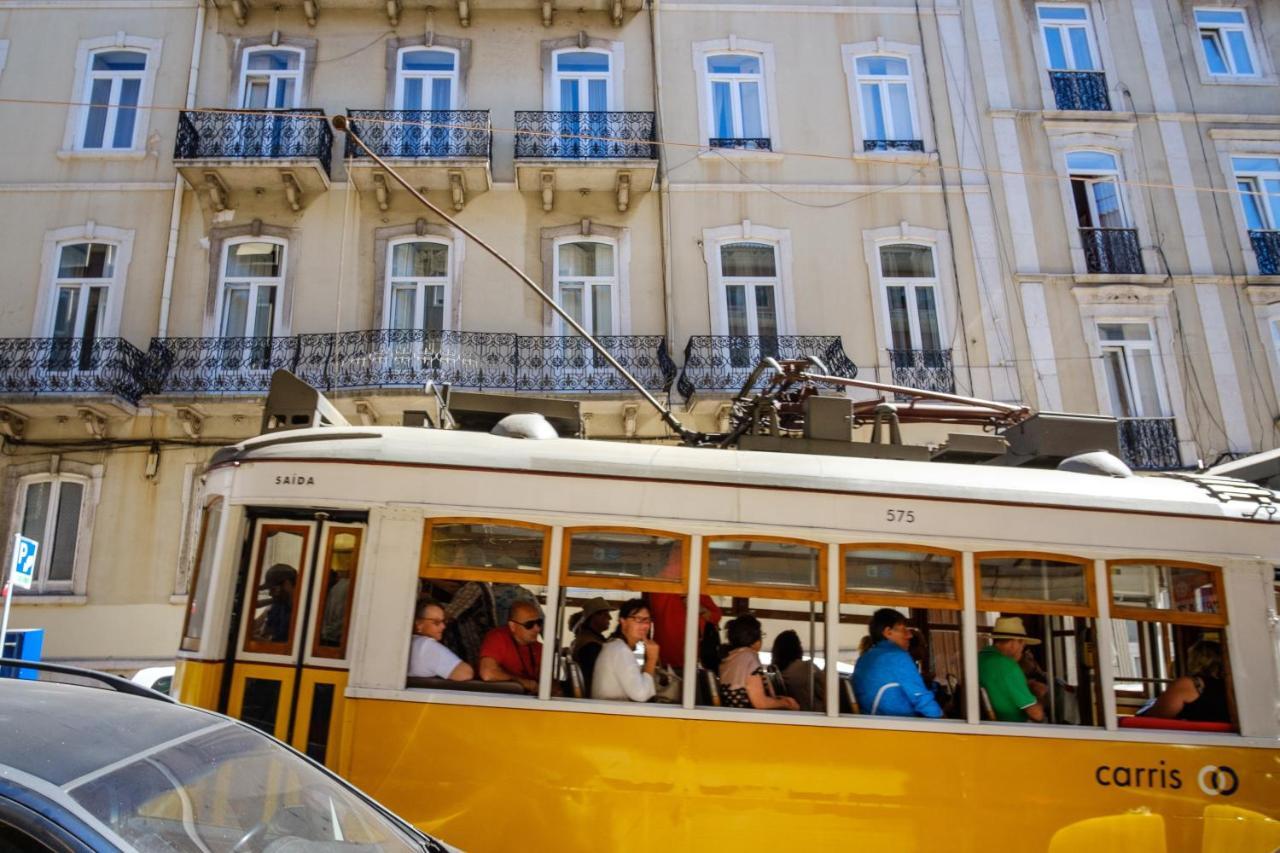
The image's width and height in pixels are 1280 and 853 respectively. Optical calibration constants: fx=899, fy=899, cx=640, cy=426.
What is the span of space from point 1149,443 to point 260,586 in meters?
14.0

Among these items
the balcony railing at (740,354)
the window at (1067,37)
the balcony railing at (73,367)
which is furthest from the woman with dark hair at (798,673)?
the window at (1067,37)

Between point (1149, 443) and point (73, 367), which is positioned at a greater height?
point (73, 367)

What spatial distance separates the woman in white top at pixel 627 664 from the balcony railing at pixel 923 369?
1034 centimetres

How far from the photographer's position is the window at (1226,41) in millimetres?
16531

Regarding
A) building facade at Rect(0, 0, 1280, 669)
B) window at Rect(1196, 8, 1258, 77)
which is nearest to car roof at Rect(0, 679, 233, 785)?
building facade at Rect(0, 0, 1280, 669)

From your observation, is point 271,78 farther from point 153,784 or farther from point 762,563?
point 153,784

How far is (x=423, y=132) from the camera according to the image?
49.2 ft

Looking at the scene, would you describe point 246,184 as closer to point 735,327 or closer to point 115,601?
point 115,601

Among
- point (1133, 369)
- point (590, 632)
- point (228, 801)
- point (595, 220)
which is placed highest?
A: point (595, 220)

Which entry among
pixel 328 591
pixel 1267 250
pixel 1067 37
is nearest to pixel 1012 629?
pixel 328 591

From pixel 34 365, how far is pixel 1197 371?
1854 cm

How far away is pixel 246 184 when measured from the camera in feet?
49.4

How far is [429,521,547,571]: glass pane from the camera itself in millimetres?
4918

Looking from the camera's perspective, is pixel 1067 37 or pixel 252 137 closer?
pixel 252 137
